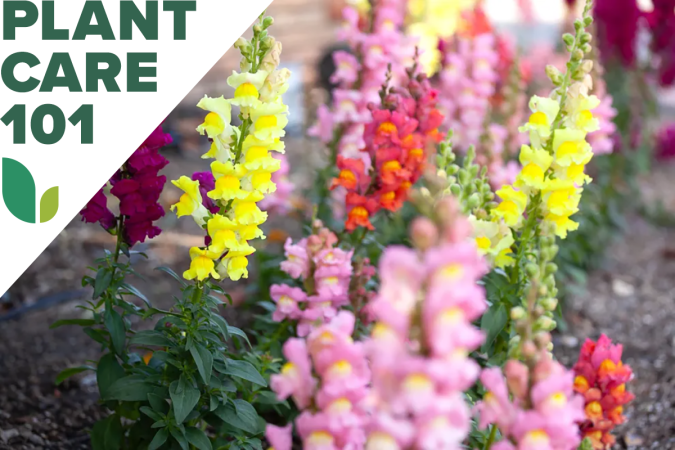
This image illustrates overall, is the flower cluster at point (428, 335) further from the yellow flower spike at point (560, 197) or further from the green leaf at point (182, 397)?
the yellow flower spike at point (560, 197)

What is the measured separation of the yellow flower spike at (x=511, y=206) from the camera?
228 cm

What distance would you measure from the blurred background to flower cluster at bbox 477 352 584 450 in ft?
5.27

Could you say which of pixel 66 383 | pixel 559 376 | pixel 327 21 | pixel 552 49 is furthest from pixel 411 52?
pixel 327 21

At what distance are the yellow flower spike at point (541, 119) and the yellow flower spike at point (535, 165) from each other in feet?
0.15

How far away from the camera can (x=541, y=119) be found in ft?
7.40

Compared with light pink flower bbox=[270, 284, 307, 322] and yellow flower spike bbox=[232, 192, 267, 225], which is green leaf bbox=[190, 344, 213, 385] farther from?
→ light pink flower bbox=[270, 284, 307, 322]

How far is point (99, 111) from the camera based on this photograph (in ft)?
10.7

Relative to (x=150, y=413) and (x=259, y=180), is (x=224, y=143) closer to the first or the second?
(x=259, y=180)

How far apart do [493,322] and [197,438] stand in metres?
0.94

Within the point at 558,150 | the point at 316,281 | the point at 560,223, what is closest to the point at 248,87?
the point at 316,281

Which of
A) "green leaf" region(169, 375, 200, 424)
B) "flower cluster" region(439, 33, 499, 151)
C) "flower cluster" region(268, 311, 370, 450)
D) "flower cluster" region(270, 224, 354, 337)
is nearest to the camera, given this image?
"flower cluster" region(268, 311, 370, 450)

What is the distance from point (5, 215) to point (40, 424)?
2.69ft

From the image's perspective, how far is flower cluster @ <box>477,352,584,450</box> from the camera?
1507 millimetres
